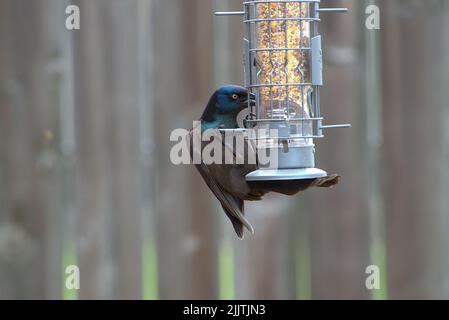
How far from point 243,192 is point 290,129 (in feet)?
0.95

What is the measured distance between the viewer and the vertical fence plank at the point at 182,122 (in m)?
4.71

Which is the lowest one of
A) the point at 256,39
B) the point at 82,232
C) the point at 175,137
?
the point at 82,232

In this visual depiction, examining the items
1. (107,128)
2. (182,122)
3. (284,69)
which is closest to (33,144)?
(107,128)

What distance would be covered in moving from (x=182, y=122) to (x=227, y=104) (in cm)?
53

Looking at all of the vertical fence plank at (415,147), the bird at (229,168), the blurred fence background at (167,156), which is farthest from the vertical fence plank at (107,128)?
the vertical fence plank at (415,147)

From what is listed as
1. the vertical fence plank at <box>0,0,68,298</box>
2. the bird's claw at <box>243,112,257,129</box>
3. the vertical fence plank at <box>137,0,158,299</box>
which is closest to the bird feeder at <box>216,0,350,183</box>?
the bird's claw at <box>243,112,257,129</box>

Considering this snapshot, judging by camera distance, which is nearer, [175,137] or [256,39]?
[256,39]

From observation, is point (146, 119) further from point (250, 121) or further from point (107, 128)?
point (250, 121)

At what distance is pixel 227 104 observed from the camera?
13.8ft

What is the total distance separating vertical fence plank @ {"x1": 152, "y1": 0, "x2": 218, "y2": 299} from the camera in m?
4.71

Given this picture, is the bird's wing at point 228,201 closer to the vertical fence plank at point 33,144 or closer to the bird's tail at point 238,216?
the bird's tail at point 238,216

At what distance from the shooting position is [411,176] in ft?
15.9

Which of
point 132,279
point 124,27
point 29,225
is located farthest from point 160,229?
point 124,27
